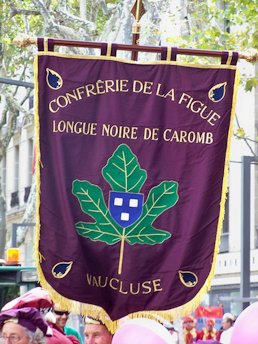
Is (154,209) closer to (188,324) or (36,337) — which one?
(36,337)

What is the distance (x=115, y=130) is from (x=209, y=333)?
11.5m

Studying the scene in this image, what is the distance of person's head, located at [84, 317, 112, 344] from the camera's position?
8328 mm

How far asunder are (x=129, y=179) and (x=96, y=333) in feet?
3.06

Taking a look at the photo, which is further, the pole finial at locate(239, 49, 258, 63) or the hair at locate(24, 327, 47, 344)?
the pole finial at locate(239, 49, 258, 63)

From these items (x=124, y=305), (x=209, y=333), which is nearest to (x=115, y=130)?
(x=124, y=305)

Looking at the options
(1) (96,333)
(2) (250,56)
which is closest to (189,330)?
(1) (96,333)

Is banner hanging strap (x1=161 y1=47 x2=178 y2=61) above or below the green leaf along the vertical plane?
above

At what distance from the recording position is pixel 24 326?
8016 mm

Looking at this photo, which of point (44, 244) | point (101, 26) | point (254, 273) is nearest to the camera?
point (44, 244)

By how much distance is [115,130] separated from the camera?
8.21 meters

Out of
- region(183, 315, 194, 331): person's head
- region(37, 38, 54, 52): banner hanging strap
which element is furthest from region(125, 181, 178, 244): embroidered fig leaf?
region(183, 315, 194, 331): person's head

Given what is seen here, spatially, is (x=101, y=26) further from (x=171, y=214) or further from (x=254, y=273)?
(x=171, y=214)

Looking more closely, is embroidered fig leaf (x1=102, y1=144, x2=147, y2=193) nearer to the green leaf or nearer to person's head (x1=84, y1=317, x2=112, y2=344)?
the green leaf

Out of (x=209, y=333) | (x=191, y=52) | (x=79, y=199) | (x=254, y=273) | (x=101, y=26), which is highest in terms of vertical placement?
(x=191, y=52)
